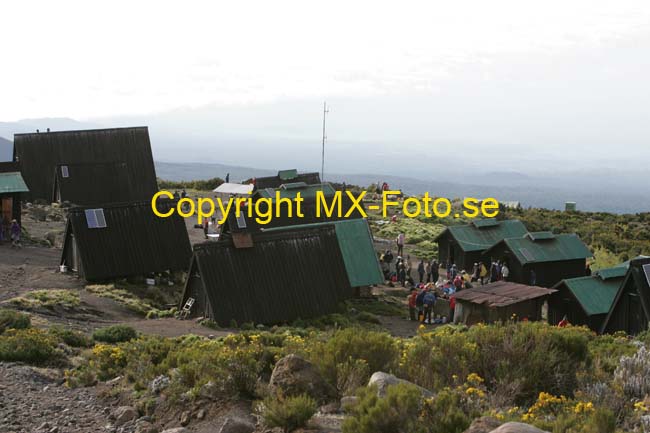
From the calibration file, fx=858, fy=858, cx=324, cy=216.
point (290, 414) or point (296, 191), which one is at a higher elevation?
point (296, 191)

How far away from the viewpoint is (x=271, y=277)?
28.5 m

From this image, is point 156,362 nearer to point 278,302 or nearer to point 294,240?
point 278,302

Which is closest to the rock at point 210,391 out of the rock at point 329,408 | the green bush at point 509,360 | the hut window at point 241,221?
the rock at point 329,408

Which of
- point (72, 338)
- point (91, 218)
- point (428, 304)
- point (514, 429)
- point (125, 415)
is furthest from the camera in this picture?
point (91, 218)

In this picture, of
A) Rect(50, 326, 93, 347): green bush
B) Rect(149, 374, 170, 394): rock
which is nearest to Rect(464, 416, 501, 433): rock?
Rect(149, 374, 170, 394): rock

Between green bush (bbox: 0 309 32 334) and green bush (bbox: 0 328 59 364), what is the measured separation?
7.82 ft

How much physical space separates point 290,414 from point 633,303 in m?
18.1

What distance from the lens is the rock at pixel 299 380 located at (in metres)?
11.8

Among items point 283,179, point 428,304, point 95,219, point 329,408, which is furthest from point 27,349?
point 283,179

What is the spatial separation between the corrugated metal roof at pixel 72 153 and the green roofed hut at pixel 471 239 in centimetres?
1873

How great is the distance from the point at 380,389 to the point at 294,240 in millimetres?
A: 19294

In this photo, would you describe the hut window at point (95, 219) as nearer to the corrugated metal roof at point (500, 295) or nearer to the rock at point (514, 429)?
the corrugated metal roof at point (500, 295)

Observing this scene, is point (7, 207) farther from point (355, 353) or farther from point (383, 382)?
point (383, 382)

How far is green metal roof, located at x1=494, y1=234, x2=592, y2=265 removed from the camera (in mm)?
37688
